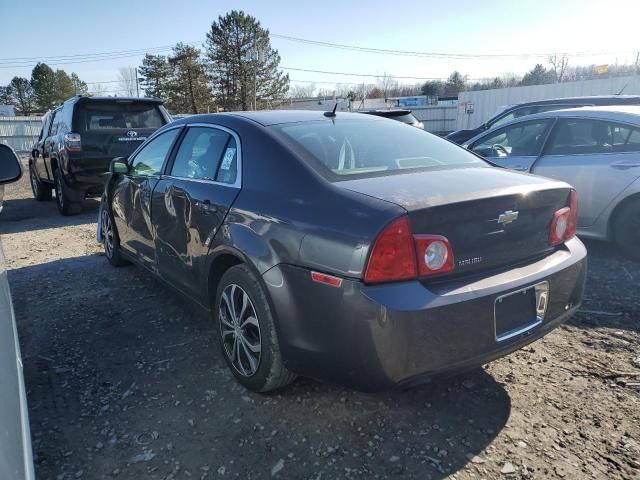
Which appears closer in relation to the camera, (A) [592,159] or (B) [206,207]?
(B) [206,207]

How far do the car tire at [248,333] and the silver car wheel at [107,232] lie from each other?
2733 millimetres

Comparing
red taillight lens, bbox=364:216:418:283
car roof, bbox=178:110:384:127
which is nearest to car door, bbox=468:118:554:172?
car roof, bbox=178:110:384:127

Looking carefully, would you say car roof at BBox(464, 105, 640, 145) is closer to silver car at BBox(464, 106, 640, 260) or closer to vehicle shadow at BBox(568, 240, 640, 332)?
silver car at BBox(464, 106, 640, 260)

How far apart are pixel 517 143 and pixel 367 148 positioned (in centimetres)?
359

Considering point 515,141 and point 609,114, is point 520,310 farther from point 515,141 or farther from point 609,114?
point 515,141

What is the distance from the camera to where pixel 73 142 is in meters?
7.72

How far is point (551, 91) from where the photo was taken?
73.4 ft

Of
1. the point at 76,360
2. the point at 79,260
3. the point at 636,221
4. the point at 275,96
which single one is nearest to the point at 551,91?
the point at 636,221

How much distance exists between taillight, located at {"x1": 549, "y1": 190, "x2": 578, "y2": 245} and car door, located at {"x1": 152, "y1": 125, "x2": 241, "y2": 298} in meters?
1.79

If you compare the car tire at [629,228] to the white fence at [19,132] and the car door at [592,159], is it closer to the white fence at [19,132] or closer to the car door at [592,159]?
the car door at [592,159]

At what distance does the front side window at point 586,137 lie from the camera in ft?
16.1

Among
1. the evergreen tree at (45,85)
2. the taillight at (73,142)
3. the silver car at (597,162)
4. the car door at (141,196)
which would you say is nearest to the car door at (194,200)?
the car door at (141,196)

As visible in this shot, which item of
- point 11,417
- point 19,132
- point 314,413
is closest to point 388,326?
point 314,413

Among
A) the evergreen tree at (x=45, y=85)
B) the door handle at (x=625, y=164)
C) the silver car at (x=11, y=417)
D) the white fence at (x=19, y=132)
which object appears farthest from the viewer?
the evergreen tree at (x=45, y=85)
